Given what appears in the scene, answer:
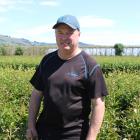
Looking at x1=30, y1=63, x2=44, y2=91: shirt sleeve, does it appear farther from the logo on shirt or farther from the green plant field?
the green plant field

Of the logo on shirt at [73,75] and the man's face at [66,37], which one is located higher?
the man's face at [66,37]

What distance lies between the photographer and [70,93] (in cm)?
339

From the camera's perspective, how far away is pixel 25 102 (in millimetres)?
5980

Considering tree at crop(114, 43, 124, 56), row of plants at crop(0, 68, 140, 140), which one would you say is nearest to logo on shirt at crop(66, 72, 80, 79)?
row of plants at crop(0, 68, 140, 140)

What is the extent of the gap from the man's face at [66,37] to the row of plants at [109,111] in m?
1.49

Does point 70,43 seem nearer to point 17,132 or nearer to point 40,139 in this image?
point 40,139

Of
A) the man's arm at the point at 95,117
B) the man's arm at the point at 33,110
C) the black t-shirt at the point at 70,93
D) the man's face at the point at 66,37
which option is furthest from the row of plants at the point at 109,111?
the man's face at the point at 66,37

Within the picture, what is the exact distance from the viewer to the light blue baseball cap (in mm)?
3342

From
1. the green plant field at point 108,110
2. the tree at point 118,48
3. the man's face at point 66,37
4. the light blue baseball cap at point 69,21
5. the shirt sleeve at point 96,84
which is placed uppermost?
the light blue baseball cap at point 69,21

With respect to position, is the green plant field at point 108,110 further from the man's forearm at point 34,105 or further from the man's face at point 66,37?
the man's face at point 66,37

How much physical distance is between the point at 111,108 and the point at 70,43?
2443mm

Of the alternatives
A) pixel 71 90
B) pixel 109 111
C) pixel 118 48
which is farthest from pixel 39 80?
pixel 118 48

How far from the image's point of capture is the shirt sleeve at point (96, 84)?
11.0ft

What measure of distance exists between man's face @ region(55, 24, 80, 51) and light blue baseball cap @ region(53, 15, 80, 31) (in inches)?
1.0
